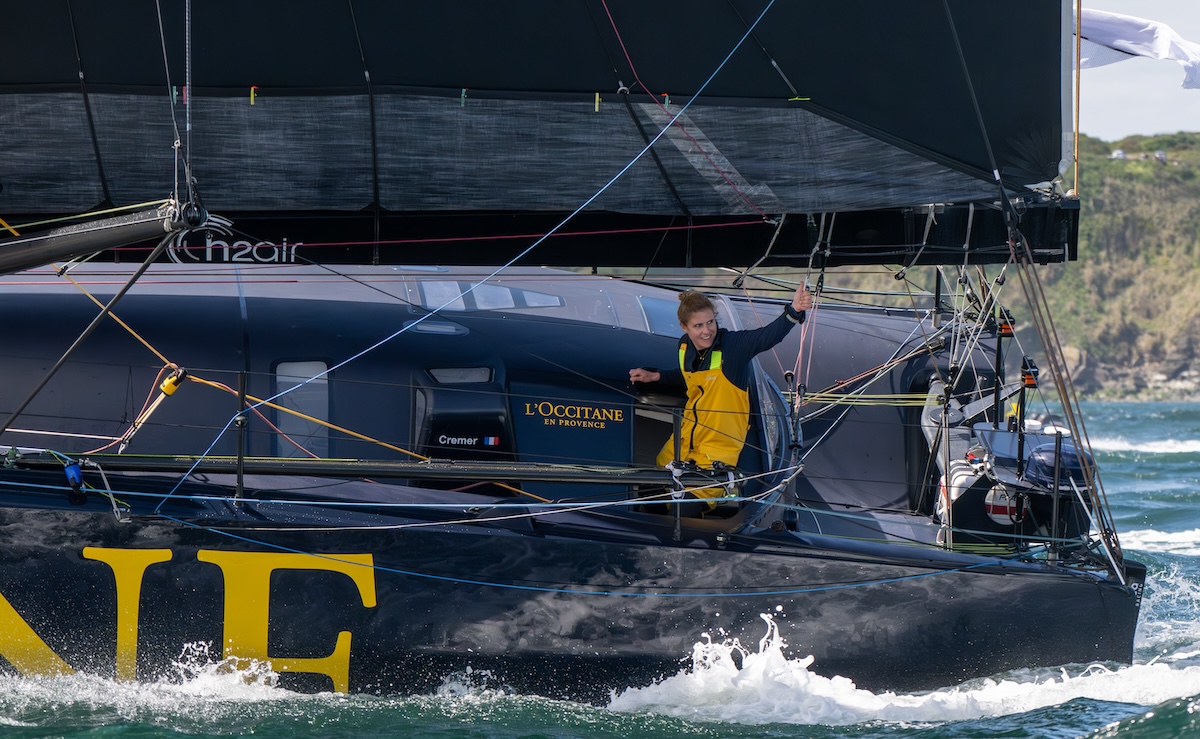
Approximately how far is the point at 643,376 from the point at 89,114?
2861 mm

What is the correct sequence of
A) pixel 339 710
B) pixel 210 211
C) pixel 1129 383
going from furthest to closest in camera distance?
pixel 1129 383 → pixel 210 211 → pixel 339 710

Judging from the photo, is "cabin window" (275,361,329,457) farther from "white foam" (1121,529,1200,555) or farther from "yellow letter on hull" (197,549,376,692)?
"white foam" (1121,529,1200,555)

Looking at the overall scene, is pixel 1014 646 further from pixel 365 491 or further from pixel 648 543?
pixel 365 491

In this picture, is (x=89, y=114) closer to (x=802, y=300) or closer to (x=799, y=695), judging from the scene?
(x=802, y=300)

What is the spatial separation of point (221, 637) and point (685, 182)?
297 centimetres

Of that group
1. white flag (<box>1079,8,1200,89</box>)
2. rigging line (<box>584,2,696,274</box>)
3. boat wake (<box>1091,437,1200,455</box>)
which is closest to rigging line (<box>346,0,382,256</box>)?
rigging line (<box>584,2,696,274</box>)

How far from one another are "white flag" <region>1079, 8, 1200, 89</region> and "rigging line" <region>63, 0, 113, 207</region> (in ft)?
19.2

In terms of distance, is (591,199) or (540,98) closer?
(540,98)

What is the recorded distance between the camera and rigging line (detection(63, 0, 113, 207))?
5.80m

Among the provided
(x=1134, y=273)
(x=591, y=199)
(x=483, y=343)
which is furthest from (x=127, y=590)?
(x=1134, y=273)

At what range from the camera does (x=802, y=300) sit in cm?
569

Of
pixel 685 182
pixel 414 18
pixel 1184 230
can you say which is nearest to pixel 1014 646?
pixel 685 182

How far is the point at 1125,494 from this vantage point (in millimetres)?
14062

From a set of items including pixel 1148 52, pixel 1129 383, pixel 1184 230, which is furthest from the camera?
pixel 1184 230
